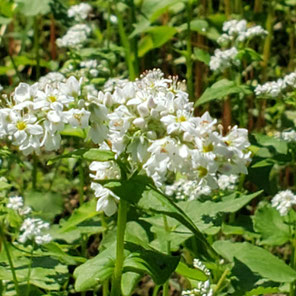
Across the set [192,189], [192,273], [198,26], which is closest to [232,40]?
[198,26]

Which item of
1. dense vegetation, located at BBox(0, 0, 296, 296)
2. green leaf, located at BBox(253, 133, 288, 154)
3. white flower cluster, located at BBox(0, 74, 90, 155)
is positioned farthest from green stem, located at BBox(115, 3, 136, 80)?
white flower cluster, located at BBox(0, 74, 90, 155)

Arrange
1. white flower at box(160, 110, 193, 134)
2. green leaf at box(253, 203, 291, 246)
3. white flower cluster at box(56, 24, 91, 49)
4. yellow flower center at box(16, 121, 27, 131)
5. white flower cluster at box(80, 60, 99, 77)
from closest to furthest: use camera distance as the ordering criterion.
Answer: white flower at box(160, 110, 193, 134)
yellow flower center at box(16, 121, 27, 131)
green leaf at box(253, 203, 291, 246)
white flower cluster at box(80, 60, 99, 77)
white flower cluster at box(56, 24, 91, 49)

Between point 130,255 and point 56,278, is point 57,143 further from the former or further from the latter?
point 56,278

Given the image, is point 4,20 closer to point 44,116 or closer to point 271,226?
point 271,226

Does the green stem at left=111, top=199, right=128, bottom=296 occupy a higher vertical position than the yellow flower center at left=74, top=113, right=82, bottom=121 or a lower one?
lower

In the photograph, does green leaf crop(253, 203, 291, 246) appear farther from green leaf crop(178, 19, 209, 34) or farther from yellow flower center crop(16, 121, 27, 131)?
green leaf crop(178, 19, 209, 34)

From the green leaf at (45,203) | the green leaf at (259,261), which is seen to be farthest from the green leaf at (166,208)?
the green leaf at (45,203)
